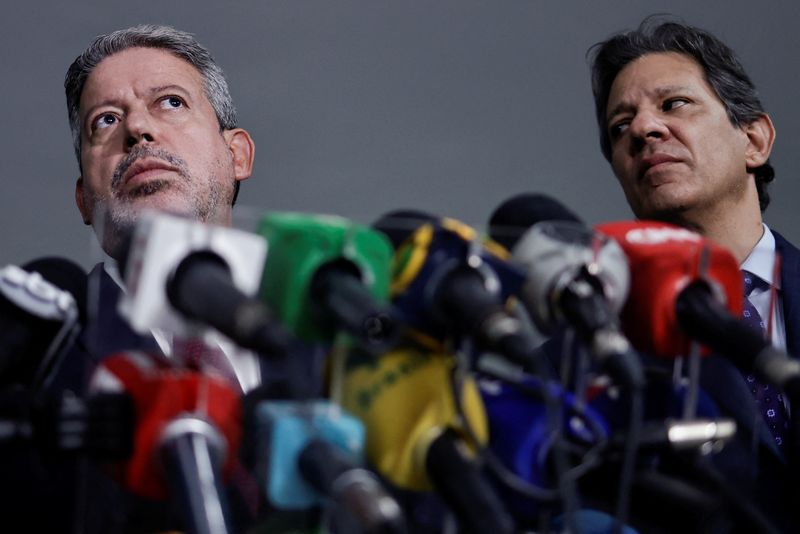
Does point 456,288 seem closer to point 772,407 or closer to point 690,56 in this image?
point 772,407

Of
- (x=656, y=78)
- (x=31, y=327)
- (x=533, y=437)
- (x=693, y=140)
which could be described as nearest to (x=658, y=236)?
(x=533, y=437)

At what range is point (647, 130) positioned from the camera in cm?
199

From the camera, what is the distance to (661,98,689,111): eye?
206 centimetres

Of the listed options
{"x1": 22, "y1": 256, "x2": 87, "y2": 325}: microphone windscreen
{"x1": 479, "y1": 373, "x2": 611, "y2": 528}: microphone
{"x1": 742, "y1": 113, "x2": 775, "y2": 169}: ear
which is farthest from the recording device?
{"x1": 742, "y1": 113, "x2": 775, "y2": 169}: ear

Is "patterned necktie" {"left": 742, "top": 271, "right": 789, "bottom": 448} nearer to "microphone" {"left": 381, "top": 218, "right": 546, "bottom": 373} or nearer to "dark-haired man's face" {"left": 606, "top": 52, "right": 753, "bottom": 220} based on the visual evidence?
"dark-haired man's face" {"left": 606, "top": 52, "right": 753, "bottom": 220}

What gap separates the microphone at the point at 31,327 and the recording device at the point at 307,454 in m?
0.30

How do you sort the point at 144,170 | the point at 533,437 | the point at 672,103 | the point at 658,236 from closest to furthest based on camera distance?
the point at 533,437 → the point at 658,236 → the point at 144,170 → the point at 672,103

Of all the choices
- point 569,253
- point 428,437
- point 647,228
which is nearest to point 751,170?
point 647,228

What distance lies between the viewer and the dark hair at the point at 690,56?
2.13 metres

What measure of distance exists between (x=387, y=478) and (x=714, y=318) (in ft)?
0.94

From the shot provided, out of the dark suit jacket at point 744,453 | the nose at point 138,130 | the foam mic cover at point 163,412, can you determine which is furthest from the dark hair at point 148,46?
the foam mic cover at point 163,412

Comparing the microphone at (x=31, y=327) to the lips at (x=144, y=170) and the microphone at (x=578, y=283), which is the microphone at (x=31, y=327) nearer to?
the microphone at (x=578, y=283)

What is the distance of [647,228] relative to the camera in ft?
2.94

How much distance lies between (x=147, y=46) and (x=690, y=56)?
1.12 metres
